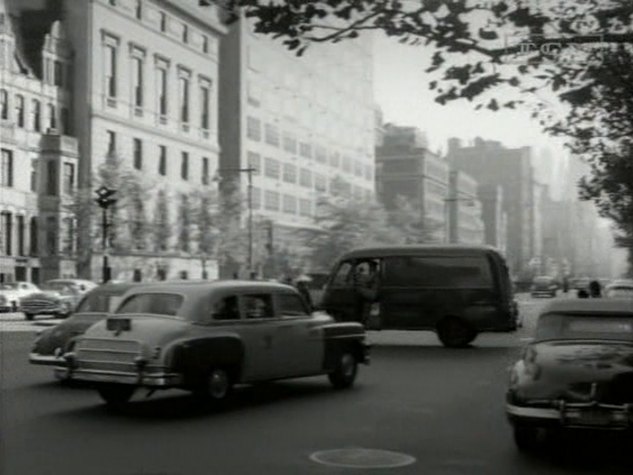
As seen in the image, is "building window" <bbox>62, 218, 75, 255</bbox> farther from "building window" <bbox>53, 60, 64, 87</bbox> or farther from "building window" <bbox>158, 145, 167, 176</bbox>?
"building window" <bbox>158, 145, 167, 176</bbox>

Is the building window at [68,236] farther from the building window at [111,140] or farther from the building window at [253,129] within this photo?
the building window at [253,129]

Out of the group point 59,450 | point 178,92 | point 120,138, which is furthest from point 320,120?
point 59,450

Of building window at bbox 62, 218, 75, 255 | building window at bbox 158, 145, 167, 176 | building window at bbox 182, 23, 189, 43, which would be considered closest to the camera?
building window at bbox 62, 218, 75, 255

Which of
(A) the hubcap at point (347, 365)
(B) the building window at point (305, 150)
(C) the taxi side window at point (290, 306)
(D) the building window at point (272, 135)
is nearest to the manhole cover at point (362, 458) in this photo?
(C) the taxi side window at point (290, 306)

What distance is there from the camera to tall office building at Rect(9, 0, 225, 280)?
64.8 metres

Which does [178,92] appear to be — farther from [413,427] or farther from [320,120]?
[413,427]

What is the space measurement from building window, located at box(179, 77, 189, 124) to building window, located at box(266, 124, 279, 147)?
Answer: 1848 centimetres

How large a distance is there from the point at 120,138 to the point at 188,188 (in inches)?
422

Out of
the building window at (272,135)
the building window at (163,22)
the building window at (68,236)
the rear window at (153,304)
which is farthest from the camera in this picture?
the building window at (272,135)

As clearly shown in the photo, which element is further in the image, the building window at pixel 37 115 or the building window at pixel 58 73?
the building window at pixel 58 73

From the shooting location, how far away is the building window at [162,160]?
77844mm

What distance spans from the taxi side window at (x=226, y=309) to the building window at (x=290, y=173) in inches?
3588

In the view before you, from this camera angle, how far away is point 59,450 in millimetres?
9367

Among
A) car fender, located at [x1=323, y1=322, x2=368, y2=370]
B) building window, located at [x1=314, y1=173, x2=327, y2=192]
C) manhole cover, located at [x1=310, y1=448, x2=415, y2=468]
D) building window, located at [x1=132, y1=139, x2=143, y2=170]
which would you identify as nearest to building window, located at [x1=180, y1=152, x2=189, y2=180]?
building window, located at [x1=132, y1=139, x2=143, y2=170]
